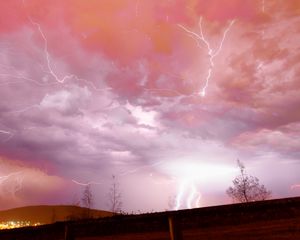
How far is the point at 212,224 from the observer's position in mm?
4648

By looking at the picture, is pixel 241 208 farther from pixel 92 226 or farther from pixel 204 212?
pixel 92 226

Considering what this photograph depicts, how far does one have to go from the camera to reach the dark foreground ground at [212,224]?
14.0 ft

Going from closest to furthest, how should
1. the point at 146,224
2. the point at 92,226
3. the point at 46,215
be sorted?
the point at 146,224, the point at 92,226, the point at 46,215

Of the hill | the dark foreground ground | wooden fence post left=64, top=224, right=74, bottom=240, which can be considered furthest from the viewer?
the hill

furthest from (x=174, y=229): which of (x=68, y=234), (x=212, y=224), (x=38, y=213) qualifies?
(x=38, y=213)

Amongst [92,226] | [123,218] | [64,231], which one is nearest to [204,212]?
[123,218]

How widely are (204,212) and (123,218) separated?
1.59 meters

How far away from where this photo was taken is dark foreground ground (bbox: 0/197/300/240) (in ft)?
14.0

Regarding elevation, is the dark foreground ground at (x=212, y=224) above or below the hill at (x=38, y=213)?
below

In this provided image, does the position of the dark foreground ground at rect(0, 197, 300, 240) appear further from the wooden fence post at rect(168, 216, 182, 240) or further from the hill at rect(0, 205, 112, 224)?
the hill at rect(0, 205, 112, 224)

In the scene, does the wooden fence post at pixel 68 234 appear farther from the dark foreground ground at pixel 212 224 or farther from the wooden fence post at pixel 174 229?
the wooden fence post at pixel 174 229

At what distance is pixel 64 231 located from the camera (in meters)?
6.26

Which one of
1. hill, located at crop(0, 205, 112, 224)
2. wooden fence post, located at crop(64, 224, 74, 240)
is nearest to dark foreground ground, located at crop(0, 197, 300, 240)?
wooden fence post, located at crop(64, 224, 74, 240)

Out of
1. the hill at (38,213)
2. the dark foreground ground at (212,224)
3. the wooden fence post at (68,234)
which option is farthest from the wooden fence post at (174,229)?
the hill at (38,213)
